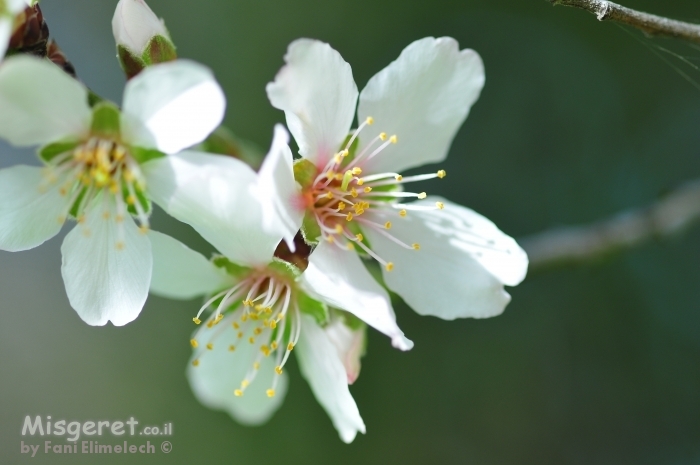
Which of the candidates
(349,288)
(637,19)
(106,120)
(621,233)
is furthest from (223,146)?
(621,233)

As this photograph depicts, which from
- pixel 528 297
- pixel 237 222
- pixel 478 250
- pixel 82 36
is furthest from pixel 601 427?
pixel 82 36

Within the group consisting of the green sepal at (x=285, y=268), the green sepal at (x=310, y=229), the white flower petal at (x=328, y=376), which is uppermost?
the green sepal at (x=310, y=229)

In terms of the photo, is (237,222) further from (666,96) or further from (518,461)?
(666,96)

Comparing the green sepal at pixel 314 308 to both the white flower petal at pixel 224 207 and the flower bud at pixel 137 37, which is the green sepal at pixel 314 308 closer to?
the white flower petal at pixel 224 207

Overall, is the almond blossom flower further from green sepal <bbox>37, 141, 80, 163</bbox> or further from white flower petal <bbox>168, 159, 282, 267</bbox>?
white flower petal <bbox>168, 159, 282, 267</bbox>

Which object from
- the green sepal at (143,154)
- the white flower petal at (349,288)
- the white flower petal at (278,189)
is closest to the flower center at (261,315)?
the white flower petal at (349,288)

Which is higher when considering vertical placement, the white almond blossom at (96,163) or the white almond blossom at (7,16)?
the white almond blossom at (7,16)

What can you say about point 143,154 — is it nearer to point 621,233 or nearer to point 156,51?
point 156,51
